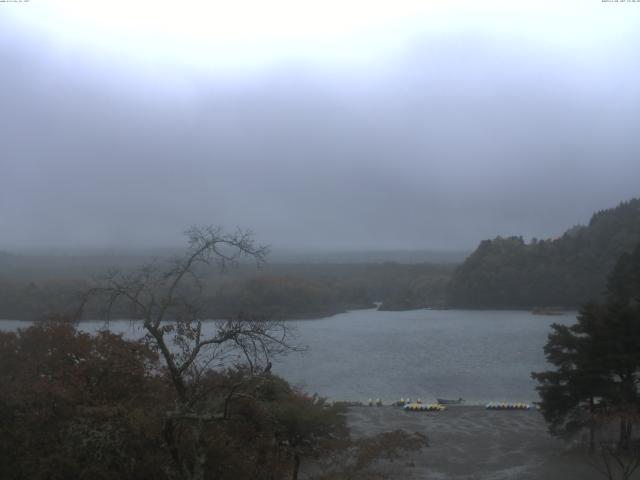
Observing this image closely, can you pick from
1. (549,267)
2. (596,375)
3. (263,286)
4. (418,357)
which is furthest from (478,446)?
(549,267)

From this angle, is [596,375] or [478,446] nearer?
[596,375]

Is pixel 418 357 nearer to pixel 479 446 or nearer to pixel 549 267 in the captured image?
pixel 479 446

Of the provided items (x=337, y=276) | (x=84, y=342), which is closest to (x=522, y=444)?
(x=84, y=342)

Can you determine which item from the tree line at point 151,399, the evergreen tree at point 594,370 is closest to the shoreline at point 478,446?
the evergreen tree at point 594,370

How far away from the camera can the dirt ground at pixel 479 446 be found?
17078 mm

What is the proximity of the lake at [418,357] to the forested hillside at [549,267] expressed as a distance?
4.75m

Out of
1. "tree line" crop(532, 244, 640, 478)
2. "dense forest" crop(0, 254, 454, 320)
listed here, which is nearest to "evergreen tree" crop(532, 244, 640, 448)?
"tree line" crop(532, 244, 640, 478)

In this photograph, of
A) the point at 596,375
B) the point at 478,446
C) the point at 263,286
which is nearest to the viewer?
the point at 596,375

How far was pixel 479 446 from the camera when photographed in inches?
819

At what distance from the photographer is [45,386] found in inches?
340

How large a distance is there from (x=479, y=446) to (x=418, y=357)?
779 inches

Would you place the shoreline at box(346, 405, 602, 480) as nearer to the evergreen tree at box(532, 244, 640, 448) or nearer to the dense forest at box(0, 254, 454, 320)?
the evergreen tree at box(532, 244, 640, 448)

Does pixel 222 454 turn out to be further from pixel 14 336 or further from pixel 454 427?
pixel 454 427

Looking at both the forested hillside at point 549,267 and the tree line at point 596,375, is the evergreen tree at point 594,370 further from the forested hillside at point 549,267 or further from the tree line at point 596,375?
the forested hillside at point 549,267
